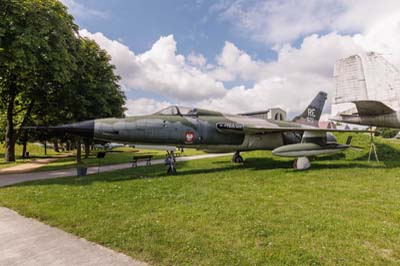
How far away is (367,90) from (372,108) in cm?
118

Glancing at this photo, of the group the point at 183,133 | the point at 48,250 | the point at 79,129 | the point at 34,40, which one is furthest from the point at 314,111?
the point at 48,250

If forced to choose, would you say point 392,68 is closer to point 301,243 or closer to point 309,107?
point 309,107

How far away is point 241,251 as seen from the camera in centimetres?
366

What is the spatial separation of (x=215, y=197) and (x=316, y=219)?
9.03 ft

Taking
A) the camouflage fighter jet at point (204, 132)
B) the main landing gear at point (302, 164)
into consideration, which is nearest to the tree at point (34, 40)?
the camouflage fighter jet at point (204, 132)

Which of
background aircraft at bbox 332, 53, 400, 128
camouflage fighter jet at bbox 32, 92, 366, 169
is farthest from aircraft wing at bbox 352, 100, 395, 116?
camouflage fighter jet at bbox 32, 92, 366, 169

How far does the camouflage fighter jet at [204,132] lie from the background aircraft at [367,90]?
167 centimetres

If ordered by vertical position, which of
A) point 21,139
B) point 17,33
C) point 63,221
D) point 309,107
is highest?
point 17,33

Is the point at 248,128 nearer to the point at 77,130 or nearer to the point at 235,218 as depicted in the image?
the point at 235,218

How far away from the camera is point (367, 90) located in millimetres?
11594

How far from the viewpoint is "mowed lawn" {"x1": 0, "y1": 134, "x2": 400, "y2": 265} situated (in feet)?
11.8

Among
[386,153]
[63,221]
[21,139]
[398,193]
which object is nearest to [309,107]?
[386,153]

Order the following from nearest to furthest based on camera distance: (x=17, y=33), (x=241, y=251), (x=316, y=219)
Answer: (x=241, y=251), (x=316, y=219), (x=17, y=33)

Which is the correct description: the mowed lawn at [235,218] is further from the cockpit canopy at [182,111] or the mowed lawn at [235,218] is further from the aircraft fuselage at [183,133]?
the cockpit canopy at [182,111]
